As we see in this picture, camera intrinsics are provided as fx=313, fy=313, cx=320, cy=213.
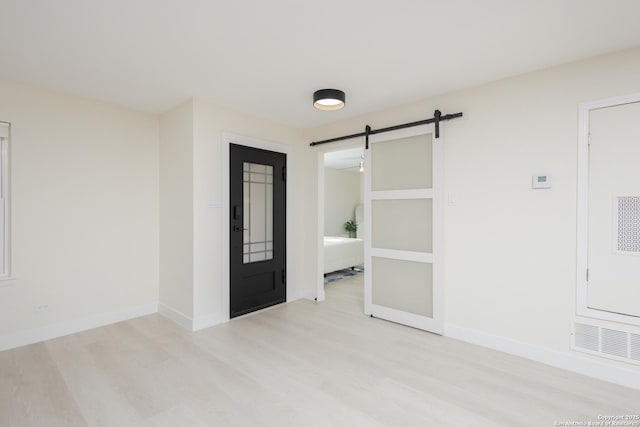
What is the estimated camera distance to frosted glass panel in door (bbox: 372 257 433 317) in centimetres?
337

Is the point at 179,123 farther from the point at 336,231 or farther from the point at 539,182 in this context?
the point at 336,231

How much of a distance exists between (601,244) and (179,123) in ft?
Result: 13.6

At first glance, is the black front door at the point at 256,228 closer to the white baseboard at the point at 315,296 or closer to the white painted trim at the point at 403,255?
the white baseboard at the point at 315,296

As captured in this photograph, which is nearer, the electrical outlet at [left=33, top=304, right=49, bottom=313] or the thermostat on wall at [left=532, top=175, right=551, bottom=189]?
the thermostat on wall at [left=532, top=175, right=551, bottom=189]

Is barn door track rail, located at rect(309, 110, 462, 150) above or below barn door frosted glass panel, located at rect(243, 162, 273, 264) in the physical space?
above

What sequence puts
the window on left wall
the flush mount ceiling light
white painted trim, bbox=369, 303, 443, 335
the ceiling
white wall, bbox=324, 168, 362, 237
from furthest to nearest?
white wall, bbox=324, 168, 362, 237
white painted trim, bbox=369, 303, 443, 335
the flush mount ceiling light
the window on left wall
the ceiling

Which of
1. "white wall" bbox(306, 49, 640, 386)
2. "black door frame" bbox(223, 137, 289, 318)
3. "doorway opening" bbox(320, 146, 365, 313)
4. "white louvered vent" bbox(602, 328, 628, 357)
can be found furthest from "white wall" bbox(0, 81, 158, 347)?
"white louvered vent" bbox(602, 328, 628, 357)

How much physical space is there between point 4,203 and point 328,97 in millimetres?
3191

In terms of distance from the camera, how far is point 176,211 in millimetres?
3631

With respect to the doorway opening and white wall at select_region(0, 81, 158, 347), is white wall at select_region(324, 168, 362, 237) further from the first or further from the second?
white wall at select_region(0, 81, 158, 347)

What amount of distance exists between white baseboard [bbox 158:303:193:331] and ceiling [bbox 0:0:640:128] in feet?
7.85

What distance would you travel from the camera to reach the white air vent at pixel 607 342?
2291mm

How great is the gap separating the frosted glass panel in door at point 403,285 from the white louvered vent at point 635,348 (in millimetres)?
1508

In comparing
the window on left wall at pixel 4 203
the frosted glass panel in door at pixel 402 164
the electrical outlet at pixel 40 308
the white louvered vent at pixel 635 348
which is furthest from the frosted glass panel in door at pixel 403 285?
the window on left wall at pixel 4 203
